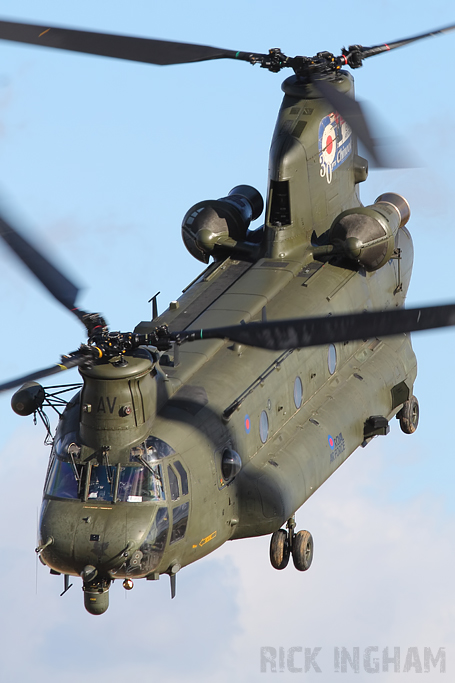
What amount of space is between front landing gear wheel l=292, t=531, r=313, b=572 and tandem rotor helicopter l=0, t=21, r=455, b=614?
6 cm

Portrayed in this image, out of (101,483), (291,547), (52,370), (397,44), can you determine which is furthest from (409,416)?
(52,370)

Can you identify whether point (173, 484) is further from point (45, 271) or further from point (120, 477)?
point (45, 271)

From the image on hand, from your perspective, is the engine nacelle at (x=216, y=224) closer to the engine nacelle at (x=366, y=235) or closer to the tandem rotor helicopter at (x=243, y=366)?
the tandem rotor helicopter at (x=243, y=366)

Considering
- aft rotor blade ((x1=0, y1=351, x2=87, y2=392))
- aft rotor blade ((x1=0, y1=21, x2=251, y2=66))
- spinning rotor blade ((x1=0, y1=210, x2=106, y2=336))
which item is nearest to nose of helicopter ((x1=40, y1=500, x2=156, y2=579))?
aft rotor blade ((x1=0, y1=351, x2=87, y2=392))

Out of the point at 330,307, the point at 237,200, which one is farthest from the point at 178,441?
the point at 237,200

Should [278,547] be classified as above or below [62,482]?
below

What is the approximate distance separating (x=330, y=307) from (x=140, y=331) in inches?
213

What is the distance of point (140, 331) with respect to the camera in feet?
122

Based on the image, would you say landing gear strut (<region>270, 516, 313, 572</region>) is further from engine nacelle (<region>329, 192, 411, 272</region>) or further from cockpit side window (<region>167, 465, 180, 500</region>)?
engine nacelle (<region>329, 192, 411, 272</region>)

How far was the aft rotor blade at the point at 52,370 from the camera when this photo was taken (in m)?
30.0

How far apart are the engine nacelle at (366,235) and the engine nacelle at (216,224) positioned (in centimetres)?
257

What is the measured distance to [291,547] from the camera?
3722cm

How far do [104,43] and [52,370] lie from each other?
36.4 feet

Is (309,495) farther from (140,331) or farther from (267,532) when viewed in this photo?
(140,331)
